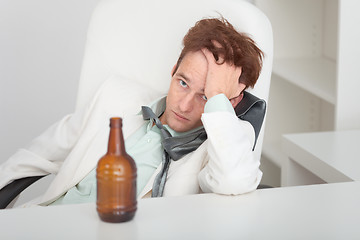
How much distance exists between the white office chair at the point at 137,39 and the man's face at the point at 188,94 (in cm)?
19

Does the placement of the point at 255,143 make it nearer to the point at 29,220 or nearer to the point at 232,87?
the point at 232,87

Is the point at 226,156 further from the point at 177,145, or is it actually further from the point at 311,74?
the point at 311,74

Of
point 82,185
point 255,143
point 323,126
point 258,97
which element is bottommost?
point 323,126

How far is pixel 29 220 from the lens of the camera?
3.51ft

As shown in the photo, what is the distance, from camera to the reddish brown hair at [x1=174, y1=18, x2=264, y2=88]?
63.1 inches

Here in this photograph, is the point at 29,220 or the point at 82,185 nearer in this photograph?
the point at 29,220

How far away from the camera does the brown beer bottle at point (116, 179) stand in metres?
1.01

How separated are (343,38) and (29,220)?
1390 millimetres

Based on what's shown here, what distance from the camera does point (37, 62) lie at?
2.83 meters

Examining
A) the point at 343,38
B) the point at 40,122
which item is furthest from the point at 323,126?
the point at 40,122

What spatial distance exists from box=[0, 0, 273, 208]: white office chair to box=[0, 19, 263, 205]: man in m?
0.06

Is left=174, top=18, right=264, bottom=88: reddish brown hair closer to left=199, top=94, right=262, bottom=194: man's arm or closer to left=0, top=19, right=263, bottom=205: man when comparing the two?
left=0, top=19, right=263, bottom=205: man

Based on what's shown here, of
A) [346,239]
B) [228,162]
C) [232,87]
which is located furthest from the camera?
[232,87]

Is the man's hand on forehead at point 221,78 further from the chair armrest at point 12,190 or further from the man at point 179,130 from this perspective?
the chair armrest at point 12,190
